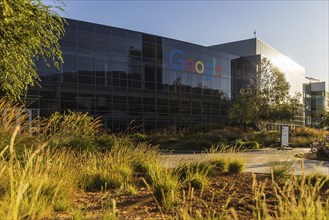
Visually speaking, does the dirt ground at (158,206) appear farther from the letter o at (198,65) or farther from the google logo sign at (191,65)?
the letter o at (198,65)

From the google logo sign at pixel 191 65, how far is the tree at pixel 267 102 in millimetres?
15303

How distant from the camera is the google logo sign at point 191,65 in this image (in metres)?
40.9

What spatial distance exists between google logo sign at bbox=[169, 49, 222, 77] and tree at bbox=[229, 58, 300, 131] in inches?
602

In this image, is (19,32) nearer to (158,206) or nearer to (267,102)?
(158,206)

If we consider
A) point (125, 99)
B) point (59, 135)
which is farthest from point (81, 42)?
point (59, 135)

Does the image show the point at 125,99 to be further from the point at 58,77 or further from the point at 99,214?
the point at 99,214

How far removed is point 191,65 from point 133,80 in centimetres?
963

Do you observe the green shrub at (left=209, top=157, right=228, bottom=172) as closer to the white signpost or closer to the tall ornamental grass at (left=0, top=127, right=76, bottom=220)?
the tall ornamental grass at (left=0, top=127, right=76, bottom=220)

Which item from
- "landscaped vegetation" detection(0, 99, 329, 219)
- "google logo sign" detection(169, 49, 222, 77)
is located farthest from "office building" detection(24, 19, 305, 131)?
"landscaped vegetation" detection(0, 99, 329, 219)

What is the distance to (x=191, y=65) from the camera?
42719 mm

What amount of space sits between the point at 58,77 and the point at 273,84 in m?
19.7

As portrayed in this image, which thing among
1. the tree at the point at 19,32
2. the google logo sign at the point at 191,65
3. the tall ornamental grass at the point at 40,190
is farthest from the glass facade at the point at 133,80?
the tall ornamental grass at the point at 40,190

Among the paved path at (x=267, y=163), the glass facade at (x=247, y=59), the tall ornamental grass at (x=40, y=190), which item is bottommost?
the paved path at (x=267, y=163)

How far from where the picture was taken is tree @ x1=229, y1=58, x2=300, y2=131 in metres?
25.3
